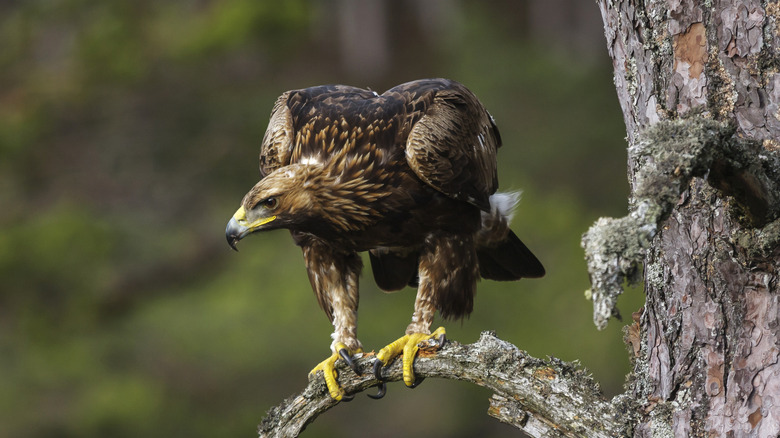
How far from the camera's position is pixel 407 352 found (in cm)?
288

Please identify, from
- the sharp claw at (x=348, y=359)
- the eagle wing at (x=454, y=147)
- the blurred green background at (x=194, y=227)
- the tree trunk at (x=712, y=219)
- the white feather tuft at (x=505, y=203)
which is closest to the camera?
the tree trunk at (x=712, y=219)

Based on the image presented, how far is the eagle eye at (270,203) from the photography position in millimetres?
2842

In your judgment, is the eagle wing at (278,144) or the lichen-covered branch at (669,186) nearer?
the lichen-covered branch at (669,186)

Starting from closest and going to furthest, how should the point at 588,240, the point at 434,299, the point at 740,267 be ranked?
the point at 588,240, the point at 740,267, the point at 434,299

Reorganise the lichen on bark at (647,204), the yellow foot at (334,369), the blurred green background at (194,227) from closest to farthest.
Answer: the lichen on bark at (647,204)
the yellow foot at (334,369)
the blurred green background at (194,227)

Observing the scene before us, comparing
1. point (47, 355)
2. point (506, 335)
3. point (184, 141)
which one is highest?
point (184, 141)

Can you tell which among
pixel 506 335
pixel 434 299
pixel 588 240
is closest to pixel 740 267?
pixel 588 240

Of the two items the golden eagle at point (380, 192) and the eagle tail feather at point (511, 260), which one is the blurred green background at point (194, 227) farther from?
the golden eagle at point (380, 192)

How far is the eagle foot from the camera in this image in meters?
2.78

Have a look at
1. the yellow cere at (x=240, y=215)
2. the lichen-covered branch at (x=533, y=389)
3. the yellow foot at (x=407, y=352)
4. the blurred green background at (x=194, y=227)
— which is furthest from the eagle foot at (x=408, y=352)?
the blurred green background at (x=194, y=227)

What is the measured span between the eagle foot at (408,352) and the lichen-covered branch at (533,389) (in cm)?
21

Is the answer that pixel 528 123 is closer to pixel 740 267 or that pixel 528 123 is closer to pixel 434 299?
pixel 434 299

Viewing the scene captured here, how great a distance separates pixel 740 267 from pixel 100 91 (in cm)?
717

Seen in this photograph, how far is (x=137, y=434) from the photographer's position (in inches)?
285
